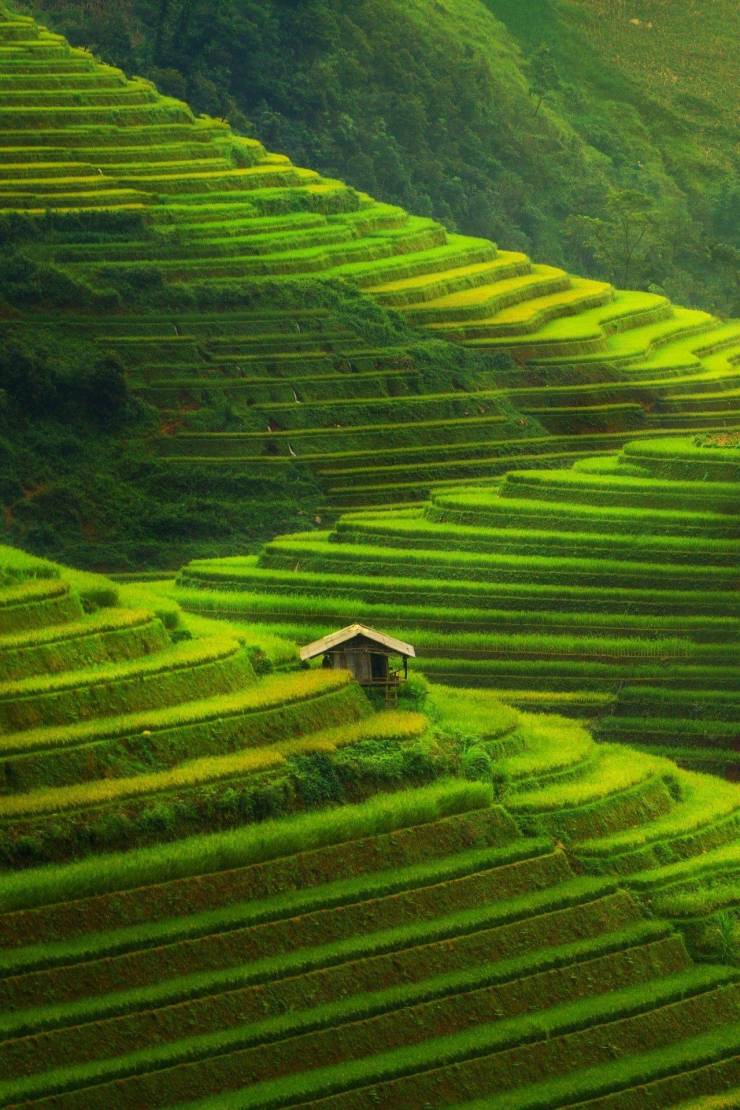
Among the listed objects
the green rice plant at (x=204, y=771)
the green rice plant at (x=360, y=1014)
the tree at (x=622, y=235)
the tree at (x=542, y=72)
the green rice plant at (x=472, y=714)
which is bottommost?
the tree at (x=622, y=235)

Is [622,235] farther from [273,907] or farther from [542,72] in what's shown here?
[273,907]

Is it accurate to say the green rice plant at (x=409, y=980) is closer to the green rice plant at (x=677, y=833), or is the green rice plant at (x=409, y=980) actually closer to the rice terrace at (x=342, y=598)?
the rice terrace at (x=342, y=598)

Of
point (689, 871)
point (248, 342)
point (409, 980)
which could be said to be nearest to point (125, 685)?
point (409, 980)

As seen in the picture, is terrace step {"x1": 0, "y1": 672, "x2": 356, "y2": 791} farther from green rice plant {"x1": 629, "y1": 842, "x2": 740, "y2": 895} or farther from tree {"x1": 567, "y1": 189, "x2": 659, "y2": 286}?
tree {"x1": 567, "y1": 189, "x2": 659, "y2": 286}

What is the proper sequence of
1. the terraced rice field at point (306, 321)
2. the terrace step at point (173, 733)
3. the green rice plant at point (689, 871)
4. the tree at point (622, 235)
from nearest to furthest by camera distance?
1. the terrace step at point (173, 733)
2. the green rice plant at point (689, 871)
3. the terraced rice field at point (306, 321)
4. the tree at point (622, 235)

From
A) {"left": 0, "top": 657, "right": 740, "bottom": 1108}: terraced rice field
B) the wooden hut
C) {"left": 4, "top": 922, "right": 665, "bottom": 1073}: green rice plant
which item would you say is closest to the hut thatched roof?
the wooden hut

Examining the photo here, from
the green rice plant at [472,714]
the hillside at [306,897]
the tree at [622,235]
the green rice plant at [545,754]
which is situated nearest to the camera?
the hillside at [306,897]

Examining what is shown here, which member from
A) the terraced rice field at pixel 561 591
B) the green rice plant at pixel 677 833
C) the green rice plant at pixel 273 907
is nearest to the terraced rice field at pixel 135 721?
the green rice plant at pixel 273 907

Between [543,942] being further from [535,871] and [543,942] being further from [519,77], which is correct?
[519,77]
